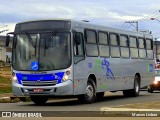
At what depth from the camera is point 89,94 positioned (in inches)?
821

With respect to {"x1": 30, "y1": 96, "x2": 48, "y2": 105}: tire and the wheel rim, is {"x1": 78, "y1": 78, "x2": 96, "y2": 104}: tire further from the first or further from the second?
{"x1": 30, "y1": 96, "x2": 48, "y2": 105}: tire

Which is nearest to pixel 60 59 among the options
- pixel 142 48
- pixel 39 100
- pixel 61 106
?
pixel 61 106

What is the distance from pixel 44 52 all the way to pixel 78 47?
1456 mm

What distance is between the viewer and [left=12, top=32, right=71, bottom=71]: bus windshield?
19.3 m

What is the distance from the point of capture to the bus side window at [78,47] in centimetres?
1972

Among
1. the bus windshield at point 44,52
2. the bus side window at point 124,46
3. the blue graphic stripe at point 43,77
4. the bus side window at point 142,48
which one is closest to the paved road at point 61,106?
the blue graphic stripe at point 43,77

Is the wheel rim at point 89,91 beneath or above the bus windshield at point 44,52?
beneath

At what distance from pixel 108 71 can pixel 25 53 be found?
4.61 metres

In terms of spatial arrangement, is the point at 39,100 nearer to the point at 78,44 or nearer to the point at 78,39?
the point at 78,44

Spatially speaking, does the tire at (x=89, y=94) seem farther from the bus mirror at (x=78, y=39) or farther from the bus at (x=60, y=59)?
the bus mirror at (x=78, y=39)

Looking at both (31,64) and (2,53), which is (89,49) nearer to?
(31,64)

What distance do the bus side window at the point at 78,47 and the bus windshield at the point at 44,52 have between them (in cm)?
44

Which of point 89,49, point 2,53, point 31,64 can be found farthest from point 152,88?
point 2,53

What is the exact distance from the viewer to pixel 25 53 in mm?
19844
